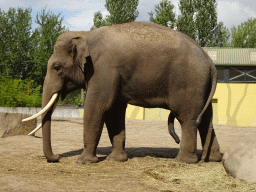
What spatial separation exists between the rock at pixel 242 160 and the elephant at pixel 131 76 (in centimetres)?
83

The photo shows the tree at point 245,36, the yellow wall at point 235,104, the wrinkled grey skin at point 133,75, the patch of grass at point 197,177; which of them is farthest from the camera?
the tree at point 245,36

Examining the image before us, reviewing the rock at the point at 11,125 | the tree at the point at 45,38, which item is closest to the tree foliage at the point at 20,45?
the tree at the point at 45,38

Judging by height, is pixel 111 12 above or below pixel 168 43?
above

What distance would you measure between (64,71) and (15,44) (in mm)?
27295

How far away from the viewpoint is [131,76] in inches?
214

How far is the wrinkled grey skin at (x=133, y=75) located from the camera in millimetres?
5312

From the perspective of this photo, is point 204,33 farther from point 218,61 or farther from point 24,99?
point 24,99

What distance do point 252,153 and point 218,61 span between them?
17726mm

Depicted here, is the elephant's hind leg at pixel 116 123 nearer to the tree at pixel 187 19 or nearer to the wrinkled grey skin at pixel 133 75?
the wrinkled grey skin at pixel 133 75

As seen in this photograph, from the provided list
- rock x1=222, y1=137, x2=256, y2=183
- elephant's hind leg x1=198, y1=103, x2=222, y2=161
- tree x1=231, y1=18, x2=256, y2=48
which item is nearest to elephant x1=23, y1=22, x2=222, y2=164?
elephant's hind leg x1=198, y1=103, x2=222, y2=161

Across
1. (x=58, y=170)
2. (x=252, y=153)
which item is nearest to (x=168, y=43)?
(x=252, y=153)

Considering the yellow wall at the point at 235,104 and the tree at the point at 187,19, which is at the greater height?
the tree at the point at 187,19

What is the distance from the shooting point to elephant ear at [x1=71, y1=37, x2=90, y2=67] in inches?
211

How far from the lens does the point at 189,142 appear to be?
5383 mm
